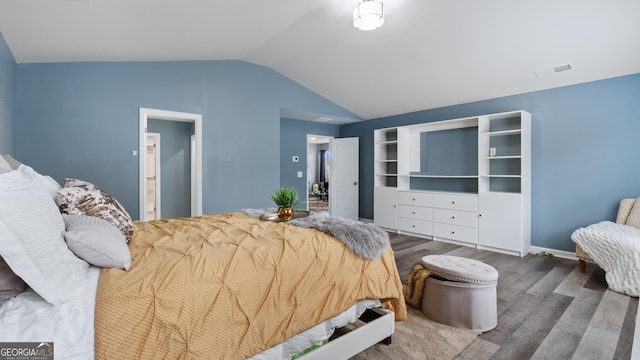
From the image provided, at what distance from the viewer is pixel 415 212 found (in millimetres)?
5242

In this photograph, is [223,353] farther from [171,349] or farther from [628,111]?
[628,111]

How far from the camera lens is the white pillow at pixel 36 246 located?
3.07ft

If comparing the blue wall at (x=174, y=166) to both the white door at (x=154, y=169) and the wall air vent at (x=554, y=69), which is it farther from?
the wall air vent at (x=554, y=69)

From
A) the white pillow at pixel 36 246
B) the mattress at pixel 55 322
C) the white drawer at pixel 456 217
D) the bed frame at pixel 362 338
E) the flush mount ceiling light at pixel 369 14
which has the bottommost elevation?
the bed frame at pixel 362 338

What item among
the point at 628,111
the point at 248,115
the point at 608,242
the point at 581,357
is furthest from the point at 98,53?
the point at 628,111

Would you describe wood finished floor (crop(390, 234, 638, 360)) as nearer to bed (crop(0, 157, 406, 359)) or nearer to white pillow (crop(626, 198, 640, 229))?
white pillow (crop(626, 198, 640, 229))

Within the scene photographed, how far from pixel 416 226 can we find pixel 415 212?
0.24 meters

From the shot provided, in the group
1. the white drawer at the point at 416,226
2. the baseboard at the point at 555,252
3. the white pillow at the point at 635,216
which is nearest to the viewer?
the white pillow at the point at 635,216

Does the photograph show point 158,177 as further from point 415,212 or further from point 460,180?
point 460,180

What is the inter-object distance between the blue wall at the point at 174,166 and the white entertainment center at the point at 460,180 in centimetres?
379

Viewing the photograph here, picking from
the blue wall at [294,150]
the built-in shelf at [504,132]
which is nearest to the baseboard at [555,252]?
the built-in shelf at [504,132]

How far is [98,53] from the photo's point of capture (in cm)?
332

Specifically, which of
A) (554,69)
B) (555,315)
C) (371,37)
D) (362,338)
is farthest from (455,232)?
(362,338)

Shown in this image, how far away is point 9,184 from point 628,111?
553cm
